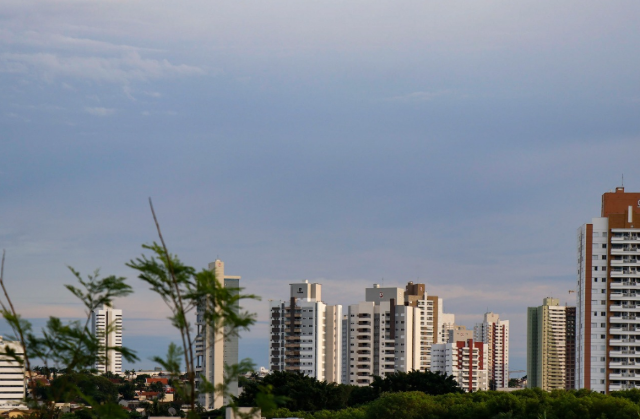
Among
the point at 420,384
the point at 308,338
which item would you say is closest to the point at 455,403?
the point at 420,384

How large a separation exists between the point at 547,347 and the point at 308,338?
5210 cm

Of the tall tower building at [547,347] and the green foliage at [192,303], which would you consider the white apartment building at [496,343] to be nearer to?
the tall tower building at [547,347]

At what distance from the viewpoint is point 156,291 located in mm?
8609

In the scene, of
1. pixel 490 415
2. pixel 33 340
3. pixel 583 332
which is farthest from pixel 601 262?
pixel 33 340

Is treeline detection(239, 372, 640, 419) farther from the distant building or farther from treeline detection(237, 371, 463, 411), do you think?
the distant building

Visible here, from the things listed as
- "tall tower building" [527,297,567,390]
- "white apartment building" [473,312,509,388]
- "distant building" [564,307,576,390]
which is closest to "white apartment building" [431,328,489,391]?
"distant building" [564,307,576,390]

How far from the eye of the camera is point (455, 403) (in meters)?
39.2

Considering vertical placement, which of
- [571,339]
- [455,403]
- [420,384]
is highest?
[455,403]

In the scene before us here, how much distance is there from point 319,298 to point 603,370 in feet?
137

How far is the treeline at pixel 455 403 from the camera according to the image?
31.2 meters

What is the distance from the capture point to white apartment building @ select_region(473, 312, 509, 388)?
145125 mm

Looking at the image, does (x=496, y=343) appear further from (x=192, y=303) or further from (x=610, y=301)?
(x=192, y=303)

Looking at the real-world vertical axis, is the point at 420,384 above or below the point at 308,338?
below

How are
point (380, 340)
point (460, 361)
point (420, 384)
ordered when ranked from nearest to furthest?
1. point (420, 384)
2. point (380, 340)
3. point (460, 361)
